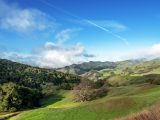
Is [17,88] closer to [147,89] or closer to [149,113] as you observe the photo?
[147,89]

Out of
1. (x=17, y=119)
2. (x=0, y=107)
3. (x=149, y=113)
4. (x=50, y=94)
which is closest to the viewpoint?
(x=149, y=113)

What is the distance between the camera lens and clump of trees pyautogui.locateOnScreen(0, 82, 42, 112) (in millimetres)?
100438

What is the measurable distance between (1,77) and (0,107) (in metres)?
78.2

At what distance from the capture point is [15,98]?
335ft

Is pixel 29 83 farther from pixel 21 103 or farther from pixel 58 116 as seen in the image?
pixel 58 116

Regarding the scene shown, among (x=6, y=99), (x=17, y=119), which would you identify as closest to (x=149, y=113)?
(x=17, y=119)

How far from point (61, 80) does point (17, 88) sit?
90552 millimetres

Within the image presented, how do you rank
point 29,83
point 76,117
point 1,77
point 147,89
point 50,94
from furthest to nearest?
point 1,77 < point 29,83 < point 50,94 < point 147,89 < point 76,117

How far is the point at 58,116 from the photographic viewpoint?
174 ft

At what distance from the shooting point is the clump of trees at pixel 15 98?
330ft

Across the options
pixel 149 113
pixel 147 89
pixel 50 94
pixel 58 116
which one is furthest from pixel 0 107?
pixel 149 113

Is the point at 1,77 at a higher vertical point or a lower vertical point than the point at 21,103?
higher

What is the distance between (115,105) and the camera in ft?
173

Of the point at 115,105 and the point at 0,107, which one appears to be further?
the point at 0,107
